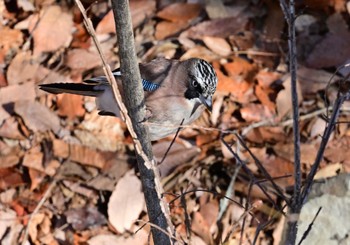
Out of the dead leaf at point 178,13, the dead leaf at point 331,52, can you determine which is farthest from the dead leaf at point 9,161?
the dead leaf at point 331,52

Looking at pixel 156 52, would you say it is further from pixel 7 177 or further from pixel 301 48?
pixel 7 177

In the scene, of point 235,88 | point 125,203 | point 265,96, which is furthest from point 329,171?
point 125,203

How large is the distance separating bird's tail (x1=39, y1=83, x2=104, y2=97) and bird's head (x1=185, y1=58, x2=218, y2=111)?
45 centimetres

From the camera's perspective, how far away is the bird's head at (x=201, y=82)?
10.2 feet

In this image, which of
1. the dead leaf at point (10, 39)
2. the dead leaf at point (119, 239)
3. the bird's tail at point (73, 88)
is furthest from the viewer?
the dead leaf at point (10, 39)

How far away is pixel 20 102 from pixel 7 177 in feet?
1.72

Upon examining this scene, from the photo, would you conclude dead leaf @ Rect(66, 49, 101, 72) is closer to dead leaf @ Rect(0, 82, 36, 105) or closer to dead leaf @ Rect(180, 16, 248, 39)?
dead leaf @ Rect(0, 82, 36, 105)

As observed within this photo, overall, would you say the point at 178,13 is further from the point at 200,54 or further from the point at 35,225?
the point at 35,225

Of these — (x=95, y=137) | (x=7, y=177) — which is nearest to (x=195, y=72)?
(x=95, y=137)

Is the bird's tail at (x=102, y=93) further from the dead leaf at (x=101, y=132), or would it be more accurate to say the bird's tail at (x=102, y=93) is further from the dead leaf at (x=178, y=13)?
the dead leaf at (x=178, y=13)

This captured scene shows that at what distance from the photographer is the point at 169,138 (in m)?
4.08

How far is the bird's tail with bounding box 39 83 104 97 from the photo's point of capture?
3.01 meters

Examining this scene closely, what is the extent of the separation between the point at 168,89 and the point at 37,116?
1302 mm

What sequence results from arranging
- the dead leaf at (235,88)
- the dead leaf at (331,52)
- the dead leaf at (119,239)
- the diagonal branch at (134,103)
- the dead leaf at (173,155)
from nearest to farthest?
the diagonal branch at (134,103) → the dead leaf at (119,239) → the dead leaf at (173,155) → the dead leaf at (235,88) → the dead leaf at (331,52)
